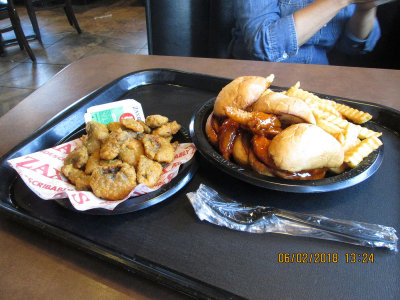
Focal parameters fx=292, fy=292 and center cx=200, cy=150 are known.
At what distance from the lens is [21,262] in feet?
2.14

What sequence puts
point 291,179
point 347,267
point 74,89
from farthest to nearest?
point 74,89 < point 291,179 < point 347,267

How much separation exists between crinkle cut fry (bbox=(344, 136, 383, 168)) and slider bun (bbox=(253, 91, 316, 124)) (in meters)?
0.13

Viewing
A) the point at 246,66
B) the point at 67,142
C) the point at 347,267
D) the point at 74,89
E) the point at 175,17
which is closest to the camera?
the point at 347,267

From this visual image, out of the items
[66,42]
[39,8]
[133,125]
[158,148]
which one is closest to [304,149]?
[158,148]

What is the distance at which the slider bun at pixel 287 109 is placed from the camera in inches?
29.8

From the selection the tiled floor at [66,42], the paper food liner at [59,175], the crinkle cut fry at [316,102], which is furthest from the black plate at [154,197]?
the tiled floor at [66,42]

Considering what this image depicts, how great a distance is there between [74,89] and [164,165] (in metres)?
0.79

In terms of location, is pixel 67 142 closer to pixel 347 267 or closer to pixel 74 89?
pixel 74 89

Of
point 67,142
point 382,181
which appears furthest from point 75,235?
point 382,181

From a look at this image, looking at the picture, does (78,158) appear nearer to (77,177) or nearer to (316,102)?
(77,177)

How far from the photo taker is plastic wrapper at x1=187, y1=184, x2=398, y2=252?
25.9 inches

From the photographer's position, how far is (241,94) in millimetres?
865
